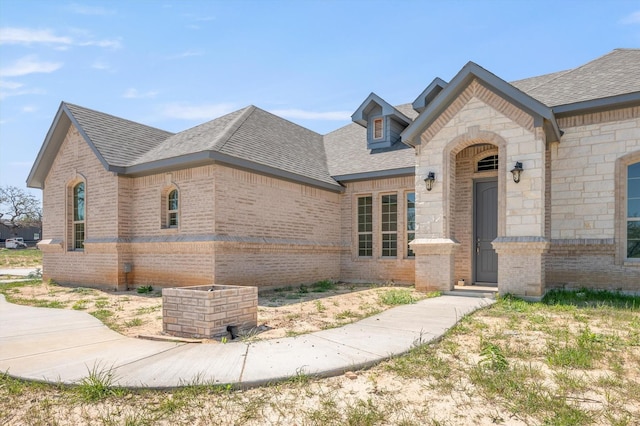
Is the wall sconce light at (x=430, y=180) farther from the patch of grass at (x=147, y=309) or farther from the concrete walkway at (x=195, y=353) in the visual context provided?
the patch of grass at (x=147, y=309)

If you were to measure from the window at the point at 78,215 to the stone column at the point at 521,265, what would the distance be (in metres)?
13.7

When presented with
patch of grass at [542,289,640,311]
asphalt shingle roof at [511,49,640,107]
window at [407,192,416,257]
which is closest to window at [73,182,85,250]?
window at [407,192,416,257]

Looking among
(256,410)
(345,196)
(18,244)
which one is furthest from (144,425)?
(18,244)

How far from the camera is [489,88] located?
10234mm

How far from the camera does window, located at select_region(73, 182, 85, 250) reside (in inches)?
567

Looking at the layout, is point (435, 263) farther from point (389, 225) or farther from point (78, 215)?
point (78, 215)

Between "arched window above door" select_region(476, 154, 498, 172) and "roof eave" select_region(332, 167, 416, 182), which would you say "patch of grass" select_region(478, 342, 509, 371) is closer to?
"arched window above door" select_region(476, 154, 498, 172)

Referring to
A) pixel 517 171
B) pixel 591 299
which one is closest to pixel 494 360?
pixel 517 171

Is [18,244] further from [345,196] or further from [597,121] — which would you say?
[597,121]

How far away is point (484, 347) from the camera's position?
5.39m

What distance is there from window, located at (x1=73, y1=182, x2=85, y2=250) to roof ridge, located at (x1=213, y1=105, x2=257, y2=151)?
19.7 feet

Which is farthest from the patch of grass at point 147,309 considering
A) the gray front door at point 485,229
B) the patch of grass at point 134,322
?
the gray front door at point 485,229

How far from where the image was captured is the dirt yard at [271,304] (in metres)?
6.99

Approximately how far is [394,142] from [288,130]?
4.53 m
